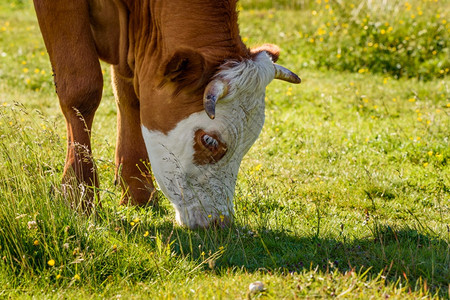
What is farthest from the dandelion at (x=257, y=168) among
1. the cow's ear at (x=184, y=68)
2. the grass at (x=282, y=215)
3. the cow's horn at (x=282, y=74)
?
the cow's ear at (x=184, y=68)

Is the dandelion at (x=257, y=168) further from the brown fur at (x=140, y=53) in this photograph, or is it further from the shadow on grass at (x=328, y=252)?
the shadow on grass at (x=328, y=252)

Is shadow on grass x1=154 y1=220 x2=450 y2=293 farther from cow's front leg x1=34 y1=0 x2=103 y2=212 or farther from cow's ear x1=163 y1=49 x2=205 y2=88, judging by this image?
cow's ear x1=163 y1=49 x2=205 y2=88

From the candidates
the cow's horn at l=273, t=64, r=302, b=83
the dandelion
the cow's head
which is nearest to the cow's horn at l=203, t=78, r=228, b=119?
the cow's head

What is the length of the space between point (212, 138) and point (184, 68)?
0.50 metres

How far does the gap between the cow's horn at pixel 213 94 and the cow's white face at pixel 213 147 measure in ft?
0.18

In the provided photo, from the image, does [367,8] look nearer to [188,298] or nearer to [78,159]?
[78,159]

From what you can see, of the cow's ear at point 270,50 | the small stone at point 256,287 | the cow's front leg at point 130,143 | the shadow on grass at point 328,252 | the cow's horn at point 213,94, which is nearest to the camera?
the small stone at point 256,287

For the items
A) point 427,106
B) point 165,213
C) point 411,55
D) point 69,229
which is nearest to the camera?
point 69,229

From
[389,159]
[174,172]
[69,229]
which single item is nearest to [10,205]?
[69,229]

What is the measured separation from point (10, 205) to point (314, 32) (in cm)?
856

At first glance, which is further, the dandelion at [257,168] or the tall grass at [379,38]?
the tall grass at [379,38]

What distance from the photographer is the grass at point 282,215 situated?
3500 mm

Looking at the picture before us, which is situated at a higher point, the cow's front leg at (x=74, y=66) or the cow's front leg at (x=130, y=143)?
the cow's front leg at (x=74, y=66)

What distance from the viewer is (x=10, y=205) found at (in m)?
3.93
